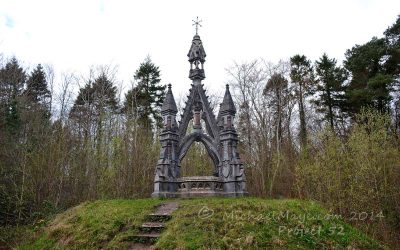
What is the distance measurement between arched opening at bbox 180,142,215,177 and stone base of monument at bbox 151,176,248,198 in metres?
7.74

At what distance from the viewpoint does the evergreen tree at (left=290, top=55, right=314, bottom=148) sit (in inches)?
1095

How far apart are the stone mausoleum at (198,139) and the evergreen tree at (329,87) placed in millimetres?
13451

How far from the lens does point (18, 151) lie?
65.1ft

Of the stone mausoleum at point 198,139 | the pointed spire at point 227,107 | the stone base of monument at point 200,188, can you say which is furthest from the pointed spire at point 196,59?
the stone base of monument at point 200,188

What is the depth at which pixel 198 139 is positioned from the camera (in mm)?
16016

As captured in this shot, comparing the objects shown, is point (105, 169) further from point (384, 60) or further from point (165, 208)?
point (384, 60)

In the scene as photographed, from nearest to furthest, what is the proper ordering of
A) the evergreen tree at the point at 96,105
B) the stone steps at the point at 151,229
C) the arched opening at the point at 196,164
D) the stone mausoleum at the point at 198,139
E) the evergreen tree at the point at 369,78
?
the stone steps at the point at 151,229, the stone mausoleum at the point at 198,139, the evergreen tree at the point at 369,78, the arched opening at the point at 196,164, the evergreen tree at the point at 96,105

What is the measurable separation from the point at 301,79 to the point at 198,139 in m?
15.9

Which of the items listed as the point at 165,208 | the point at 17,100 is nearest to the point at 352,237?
the point at 165,208

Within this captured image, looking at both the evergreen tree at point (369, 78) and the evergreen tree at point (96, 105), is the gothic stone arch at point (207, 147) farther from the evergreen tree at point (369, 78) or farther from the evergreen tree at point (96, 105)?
the evergreen tree at point (369, 78)

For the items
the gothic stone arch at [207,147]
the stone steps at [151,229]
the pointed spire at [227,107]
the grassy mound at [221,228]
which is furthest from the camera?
the pointed spire at [227,107]

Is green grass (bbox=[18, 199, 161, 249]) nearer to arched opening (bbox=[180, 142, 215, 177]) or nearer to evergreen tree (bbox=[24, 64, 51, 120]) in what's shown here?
arched opening (bbox=[180, 142, 215, 177])

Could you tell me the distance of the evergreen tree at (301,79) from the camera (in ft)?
91.2

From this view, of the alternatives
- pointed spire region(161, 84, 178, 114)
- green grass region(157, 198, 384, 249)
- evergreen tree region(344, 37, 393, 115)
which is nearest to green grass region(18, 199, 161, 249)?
green grass region(157, 198, 384, 249)
